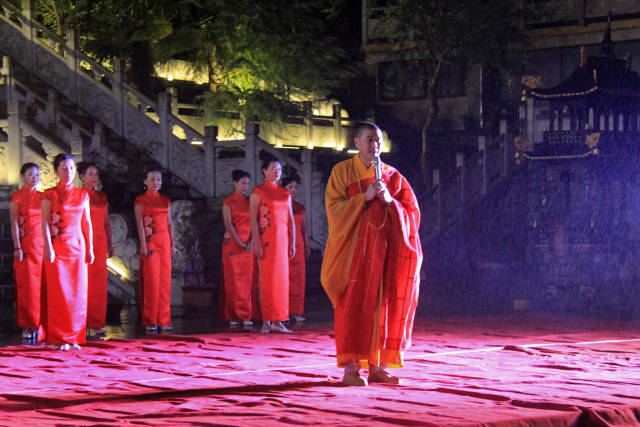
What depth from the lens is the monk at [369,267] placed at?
5.59 m

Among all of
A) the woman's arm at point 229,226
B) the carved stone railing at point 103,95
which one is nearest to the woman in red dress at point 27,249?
the woman's arm at point 229,226

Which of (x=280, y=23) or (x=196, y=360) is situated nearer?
(x=196, y=360)

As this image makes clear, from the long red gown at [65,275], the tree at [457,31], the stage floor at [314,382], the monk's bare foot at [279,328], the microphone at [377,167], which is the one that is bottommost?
the stage floor at [314,382]

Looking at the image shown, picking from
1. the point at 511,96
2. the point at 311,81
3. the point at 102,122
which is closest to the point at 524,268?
the point at 311,81

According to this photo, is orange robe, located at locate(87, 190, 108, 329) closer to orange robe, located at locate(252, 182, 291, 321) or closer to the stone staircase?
orange robe, located at locate(252, 182, 291, 321)

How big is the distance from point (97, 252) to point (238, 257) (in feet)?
4.75

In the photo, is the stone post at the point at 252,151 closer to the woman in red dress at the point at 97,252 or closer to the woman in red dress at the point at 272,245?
the woman in red dress at the point at 97,252

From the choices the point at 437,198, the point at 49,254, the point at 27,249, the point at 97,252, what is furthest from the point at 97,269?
the point at 437,198

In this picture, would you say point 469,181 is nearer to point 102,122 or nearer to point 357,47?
point 102,122

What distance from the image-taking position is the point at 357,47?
80.5 ft

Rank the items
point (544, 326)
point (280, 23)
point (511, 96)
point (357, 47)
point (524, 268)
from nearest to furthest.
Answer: point (544, 326)
point (524, 268)
point (280, 23)
point (511, 96)
point (357, 47)

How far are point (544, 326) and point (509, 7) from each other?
34.6ft

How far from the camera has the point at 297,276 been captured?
33.3ft

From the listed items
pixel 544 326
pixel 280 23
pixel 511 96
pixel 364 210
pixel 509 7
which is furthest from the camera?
pixel 511 96
